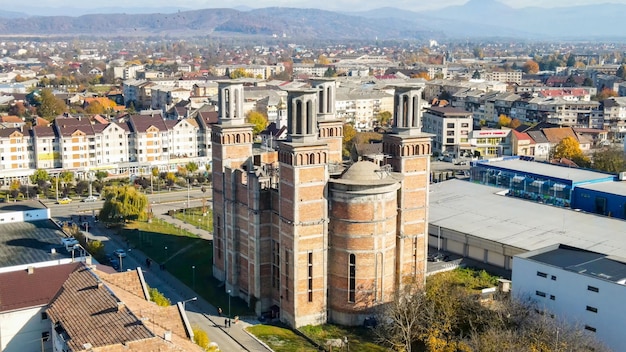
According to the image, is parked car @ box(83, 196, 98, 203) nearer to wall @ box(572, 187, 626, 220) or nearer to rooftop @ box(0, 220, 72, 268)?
rooftop @ box(0, 220, 72, 268)

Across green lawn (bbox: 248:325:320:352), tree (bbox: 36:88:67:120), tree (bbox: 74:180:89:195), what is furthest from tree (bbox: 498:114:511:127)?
green lawn (bbox: 248:325:320:352)

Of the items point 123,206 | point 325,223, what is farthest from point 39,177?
point 325,223

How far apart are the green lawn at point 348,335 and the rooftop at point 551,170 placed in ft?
102

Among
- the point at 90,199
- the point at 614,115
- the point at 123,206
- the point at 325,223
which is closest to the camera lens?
the point at 325,223

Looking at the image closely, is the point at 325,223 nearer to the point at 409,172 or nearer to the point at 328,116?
the point at 409,172

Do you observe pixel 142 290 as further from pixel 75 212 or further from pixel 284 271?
pixel 75 212

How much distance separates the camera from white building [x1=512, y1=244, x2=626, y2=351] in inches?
1324

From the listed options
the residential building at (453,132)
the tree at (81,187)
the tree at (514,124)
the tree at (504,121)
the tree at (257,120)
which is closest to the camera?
the tree at (81,187)

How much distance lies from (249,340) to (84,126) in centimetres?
5273

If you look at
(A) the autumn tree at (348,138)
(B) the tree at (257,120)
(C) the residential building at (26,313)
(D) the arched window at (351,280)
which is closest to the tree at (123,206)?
(C) the residential building at (26,313)

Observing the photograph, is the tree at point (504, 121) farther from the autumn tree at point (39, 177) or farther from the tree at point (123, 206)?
the autumn tree at point (39, 177)

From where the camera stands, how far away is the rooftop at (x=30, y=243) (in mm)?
39875

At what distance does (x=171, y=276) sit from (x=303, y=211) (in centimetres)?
1402

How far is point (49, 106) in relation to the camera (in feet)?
368
